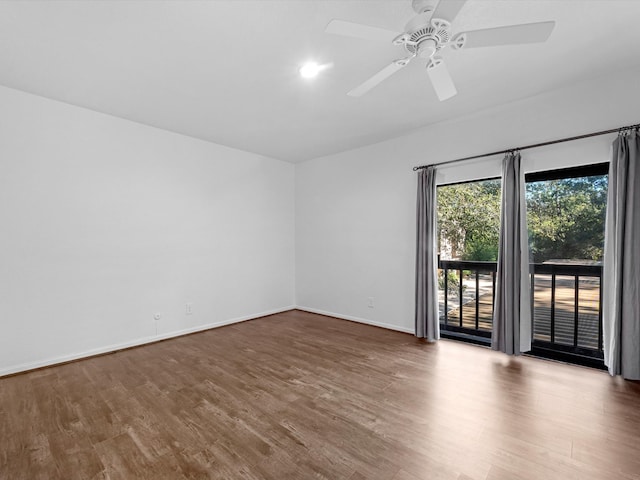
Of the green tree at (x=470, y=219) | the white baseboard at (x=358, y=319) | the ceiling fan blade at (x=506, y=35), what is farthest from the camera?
the white baseboard at (x=358, y=319)

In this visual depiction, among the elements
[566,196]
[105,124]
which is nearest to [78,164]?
[105,124]

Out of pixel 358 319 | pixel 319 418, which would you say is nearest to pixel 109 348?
pixel 319 418

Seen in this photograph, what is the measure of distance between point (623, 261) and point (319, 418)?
2.88m

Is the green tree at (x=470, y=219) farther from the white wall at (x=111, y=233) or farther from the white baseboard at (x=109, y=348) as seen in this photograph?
the white baseboard at (x=109, y=348)

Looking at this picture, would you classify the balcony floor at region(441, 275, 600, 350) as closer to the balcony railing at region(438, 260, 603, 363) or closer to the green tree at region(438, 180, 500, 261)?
the balcony railing at region(438, 260, 603, 363)

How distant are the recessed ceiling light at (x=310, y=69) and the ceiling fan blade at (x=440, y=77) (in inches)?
37.0

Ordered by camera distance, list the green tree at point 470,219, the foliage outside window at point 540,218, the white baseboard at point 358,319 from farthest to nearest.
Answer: the white baseboard at point 358,319 → the green tree at point 470,219 → the foliage outside window at point 540,218

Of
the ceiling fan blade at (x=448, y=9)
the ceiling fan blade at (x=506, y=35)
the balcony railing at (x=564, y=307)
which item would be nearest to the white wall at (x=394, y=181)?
the balcony railing at (x=564, y=307)

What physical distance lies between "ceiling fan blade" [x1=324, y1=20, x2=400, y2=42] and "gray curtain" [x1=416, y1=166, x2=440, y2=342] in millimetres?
2336

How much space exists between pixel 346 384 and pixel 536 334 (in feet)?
7.35

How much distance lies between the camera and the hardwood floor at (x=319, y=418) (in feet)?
5.38

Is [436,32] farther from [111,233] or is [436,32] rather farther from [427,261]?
[111,233]

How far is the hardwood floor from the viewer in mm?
1640

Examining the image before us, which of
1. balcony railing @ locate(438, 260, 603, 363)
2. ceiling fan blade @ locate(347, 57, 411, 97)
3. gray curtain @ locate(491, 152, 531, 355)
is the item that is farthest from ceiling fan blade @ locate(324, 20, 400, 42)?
balcony railing @ locate(438, 260, 603, 363)
